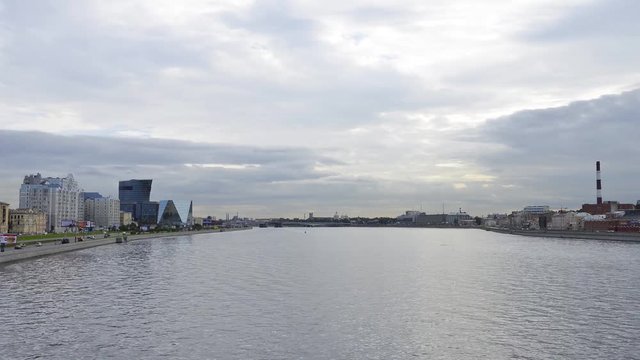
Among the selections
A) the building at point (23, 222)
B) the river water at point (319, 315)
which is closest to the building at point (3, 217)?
the building at point (23, 222)

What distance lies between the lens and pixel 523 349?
73.8 ft

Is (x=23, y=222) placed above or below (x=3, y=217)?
below

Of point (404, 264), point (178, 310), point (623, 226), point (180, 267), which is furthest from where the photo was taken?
point (623, 226)

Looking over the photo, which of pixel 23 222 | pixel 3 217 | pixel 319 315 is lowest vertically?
pixel 319 315

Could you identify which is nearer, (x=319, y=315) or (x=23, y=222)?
(x=319, y=315)

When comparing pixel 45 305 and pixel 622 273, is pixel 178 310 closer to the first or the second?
pixel 45 305

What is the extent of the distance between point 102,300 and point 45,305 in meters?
3.28

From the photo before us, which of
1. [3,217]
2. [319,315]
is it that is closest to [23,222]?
[3,217]

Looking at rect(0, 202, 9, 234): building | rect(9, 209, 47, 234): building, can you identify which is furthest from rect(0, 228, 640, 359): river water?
rect(9, 209, 47, 234): building

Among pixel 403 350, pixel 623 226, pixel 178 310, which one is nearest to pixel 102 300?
pixel 178 310

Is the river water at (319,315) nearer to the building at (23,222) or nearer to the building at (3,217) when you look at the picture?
the building at (3,217)

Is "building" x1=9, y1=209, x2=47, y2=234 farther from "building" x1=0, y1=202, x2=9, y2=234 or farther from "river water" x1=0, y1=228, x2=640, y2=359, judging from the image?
"river water" x1=0, y1=228, x2=640, y2=359

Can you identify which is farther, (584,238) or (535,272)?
(584,238)

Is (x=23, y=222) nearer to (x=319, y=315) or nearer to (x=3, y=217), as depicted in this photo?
(x=3, y=217)
